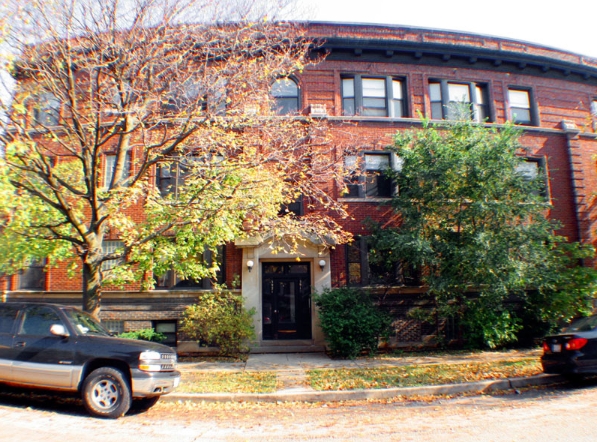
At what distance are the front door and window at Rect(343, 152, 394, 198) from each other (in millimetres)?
3247

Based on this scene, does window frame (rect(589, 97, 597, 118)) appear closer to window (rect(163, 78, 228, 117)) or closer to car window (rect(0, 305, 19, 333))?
window (rect(163, 78, 228, 117))

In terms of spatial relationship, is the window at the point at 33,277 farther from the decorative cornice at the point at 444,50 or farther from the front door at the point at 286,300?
the decorative cornice at the point at 444,50

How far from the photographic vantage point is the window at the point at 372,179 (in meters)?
14.5

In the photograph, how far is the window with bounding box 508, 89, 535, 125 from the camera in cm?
1659

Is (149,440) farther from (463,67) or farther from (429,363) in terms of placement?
(463,67)

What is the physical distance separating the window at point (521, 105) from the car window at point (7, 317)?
17.8 m

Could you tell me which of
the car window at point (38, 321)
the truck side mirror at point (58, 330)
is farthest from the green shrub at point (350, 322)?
the car window at point (38, 321)

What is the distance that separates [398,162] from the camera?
14852 millimetres

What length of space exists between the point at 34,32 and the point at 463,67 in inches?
578

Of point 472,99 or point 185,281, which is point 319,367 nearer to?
point 185,281

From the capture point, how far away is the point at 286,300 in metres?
14.0

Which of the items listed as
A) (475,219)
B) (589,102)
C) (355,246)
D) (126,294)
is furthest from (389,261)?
(589,102)

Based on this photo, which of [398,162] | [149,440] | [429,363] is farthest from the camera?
[398,162]

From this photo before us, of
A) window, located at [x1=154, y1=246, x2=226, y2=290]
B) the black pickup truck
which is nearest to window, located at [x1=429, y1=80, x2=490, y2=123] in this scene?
window, located at [x1=154, y1=246, x2=226, y2=290]
